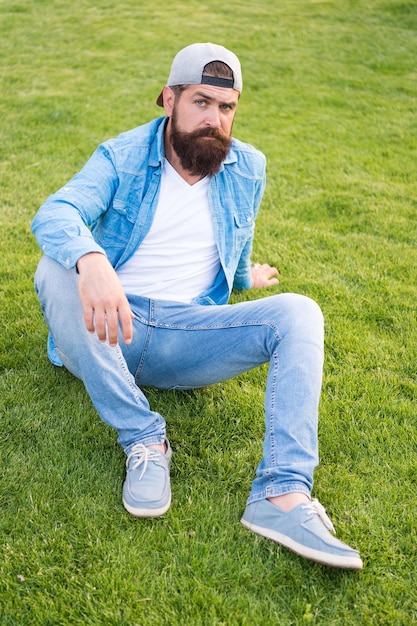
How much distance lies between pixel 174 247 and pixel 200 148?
0.52 metres

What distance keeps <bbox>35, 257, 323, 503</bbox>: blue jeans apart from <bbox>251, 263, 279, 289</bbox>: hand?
52.8 inches

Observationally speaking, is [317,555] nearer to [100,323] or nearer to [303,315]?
[303,315]

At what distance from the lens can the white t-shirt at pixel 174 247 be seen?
11.0ft

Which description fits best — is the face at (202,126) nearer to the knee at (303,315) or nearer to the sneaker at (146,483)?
the knee at (303,315)

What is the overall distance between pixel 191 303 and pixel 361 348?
Result: 4.18 ft

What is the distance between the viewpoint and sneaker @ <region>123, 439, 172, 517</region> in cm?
271

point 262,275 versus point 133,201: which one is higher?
point 133,201

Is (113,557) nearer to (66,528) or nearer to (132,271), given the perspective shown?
(66,528)

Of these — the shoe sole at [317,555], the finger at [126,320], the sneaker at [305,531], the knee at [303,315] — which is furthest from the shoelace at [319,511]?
the finger at [126,320]

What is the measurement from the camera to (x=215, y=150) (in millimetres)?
3338

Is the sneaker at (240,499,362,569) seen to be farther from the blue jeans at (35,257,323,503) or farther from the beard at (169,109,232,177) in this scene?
the beard at (169,109,232,177)

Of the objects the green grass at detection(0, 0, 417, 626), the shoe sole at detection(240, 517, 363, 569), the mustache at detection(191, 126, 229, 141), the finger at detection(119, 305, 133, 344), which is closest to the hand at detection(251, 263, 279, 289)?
the green grass at detection(0, 0, 417, 626)

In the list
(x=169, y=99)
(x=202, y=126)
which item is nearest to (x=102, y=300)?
→ (x=202, y=126)

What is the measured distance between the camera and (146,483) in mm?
2758
